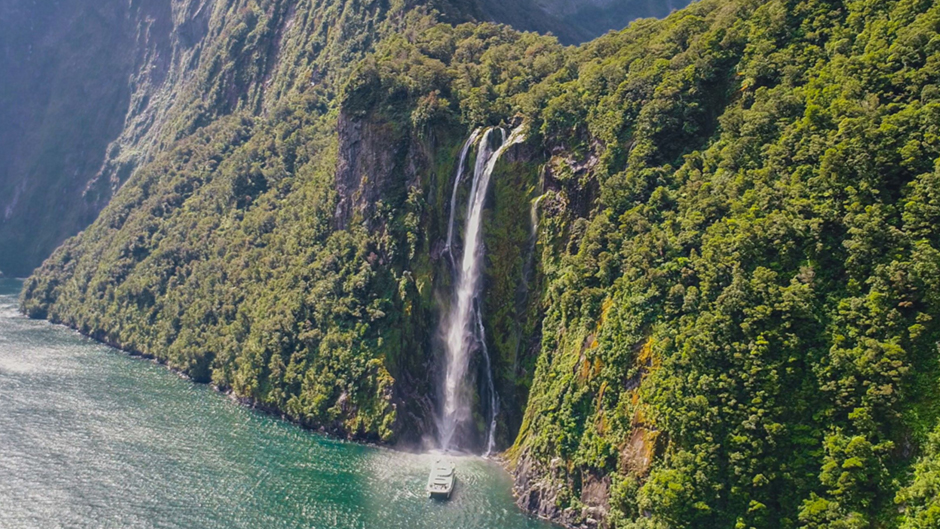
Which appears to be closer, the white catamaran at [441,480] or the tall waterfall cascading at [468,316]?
the white catamaran at [441,480]

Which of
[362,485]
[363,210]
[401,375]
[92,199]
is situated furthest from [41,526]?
[92,199]

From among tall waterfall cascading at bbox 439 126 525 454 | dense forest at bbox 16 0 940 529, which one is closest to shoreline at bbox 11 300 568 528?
dense forest at bbox 16 0 940 529

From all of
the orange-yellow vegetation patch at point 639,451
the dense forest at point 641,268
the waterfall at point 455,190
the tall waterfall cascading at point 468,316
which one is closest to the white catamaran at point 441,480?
the dense forest at point 641,268

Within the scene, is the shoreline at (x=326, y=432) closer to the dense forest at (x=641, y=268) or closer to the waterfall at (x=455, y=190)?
the dense forest at (x=641, y=268)

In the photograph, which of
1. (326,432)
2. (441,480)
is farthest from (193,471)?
(441,480)

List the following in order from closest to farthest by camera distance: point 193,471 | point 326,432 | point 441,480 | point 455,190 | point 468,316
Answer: point 441,480 → point 193,471 → point 468,316 → point 326,432 → point 455,190

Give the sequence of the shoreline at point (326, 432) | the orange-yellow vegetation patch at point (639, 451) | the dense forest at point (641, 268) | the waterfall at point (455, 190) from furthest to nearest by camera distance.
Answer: the waterfall at point (455, 190), the shoreline at point (326, 432), the orange-yellow vegetation patch at point (639, 451), the dense forest at point (641, 268)

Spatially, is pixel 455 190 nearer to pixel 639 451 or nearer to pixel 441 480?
pixel 441 480

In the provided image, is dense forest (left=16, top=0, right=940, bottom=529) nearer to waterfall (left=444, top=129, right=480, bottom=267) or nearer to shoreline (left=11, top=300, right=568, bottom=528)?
shoreline (left=11, top=300, right=568, bottom=528)
